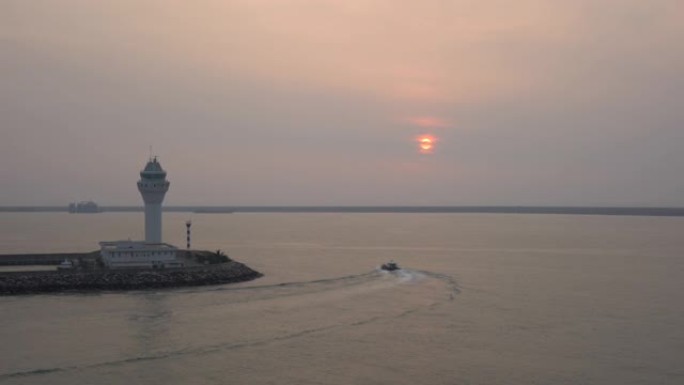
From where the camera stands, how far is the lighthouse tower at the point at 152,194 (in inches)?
2160

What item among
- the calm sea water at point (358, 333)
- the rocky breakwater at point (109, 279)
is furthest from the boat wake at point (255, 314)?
the rocky breakwater at point (109, 279)

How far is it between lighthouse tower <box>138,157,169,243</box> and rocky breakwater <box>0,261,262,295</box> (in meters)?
9.43

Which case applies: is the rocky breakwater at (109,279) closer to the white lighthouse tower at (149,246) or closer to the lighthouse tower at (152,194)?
the white lighthouse tower at (149,246)

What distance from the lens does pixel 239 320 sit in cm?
3109

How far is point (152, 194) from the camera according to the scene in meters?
55.7

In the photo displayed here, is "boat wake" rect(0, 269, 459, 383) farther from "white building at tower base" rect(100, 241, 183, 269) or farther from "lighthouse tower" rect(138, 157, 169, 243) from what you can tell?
"lighthouse tower" rect(138, 157, 169, 243)

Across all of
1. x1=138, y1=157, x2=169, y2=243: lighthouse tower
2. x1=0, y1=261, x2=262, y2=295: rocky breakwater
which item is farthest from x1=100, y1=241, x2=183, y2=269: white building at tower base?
x1=138, y1=157, x2=169, y2=243: lighthouse tower

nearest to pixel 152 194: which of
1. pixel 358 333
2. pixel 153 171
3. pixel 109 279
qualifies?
pixel 153 171

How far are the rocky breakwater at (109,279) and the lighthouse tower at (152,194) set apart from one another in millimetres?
9435

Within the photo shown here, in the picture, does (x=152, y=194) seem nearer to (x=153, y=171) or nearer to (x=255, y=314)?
(x=153, y=171)

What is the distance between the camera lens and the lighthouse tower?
54875 mm

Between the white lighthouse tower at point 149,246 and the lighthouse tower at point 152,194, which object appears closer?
the white lighthouse tower at point 149,246

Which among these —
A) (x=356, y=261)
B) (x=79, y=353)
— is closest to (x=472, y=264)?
(x=356, y=261)

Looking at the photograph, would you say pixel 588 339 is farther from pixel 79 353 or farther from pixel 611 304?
pixel 79 353
